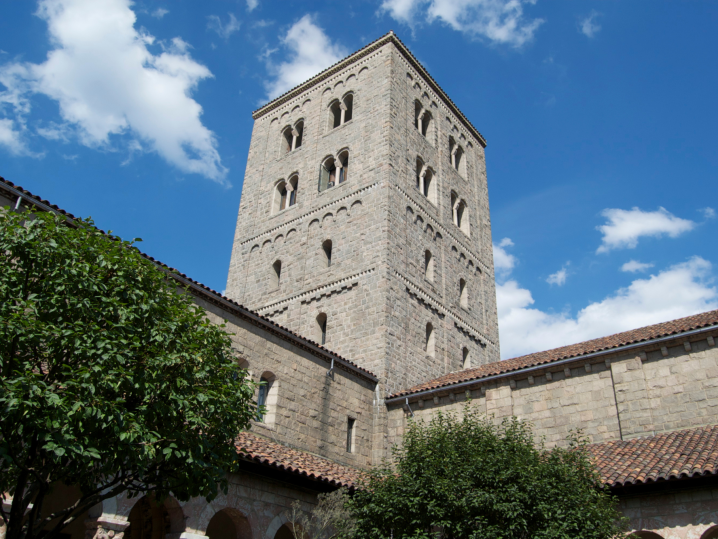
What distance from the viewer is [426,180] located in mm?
28734

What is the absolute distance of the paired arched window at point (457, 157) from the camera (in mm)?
31672

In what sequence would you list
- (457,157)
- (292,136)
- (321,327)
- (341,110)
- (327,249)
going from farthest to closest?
(457,157)
(292,136)
(341,110)
(327,249)
(321,327)

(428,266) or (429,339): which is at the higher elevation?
(428,266)

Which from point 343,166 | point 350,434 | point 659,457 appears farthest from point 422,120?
point 659,457

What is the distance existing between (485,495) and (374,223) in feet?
47.2

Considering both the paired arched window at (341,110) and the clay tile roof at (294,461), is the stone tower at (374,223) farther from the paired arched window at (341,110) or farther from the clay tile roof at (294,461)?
the clay tile roof at (294,461)

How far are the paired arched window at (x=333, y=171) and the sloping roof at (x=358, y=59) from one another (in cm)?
570

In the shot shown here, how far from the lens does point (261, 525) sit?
45.6 ft

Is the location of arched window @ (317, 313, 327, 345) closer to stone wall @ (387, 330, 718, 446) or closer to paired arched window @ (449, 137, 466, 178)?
stone wall @ (387, 330, 718, 446)

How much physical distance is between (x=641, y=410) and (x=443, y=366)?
9.02 metres

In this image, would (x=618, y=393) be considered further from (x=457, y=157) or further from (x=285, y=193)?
(x=457, y=157)

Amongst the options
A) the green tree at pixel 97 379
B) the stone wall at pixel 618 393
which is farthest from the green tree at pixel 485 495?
the green tree at pixel 97 379

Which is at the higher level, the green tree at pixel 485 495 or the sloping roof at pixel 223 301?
the sloping roof at pixel 223 301

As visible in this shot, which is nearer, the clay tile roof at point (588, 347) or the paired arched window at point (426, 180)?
the clay tile roof at point (588, 347)
